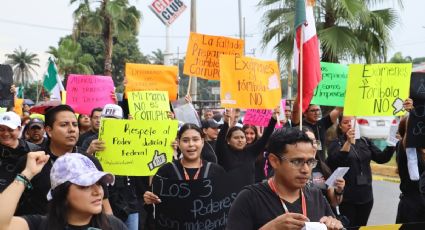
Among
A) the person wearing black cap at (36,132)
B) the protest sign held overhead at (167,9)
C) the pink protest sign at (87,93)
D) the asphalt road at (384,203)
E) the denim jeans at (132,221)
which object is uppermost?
the protest sign held overhead at (167,9)

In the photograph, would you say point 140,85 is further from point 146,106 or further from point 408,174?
point 408,174

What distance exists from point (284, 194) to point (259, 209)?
16 centimetres

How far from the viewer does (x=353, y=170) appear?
677 centimetres

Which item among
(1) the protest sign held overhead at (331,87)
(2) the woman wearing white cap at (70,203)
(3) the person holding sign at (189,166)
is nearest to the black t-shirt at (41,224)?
(2) the woman wearing white cap at (70,203)

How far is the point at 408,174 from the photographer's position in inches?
233

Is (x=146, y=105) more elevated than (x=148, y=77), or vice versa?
(x=148, y=77)

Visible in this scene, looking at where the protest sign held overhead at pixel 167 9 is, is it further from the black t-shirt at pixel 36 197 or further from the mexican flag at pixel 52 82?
the black t-shirt at pixel 36 197

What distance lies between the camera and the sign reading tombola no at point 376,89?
23.1ft

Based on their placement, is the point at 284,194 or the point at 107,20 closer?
the point at 284,194

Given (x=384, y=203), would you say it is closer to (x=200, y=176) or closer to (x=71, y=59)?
(x=200, y=176)

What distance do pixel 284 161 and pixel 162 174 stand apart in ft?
5.81

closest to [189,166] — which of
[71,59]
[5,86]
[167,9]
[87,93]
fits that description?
[5,86]

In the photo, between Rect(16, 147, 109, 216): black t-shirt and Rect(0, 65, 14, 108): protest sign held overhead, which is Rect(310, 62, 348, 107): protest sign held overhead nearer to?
Rect(0, 65, 14, 108): protest sign held overhead

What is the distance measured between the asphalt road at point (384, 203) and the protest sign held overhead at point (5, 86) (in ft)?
18.2
